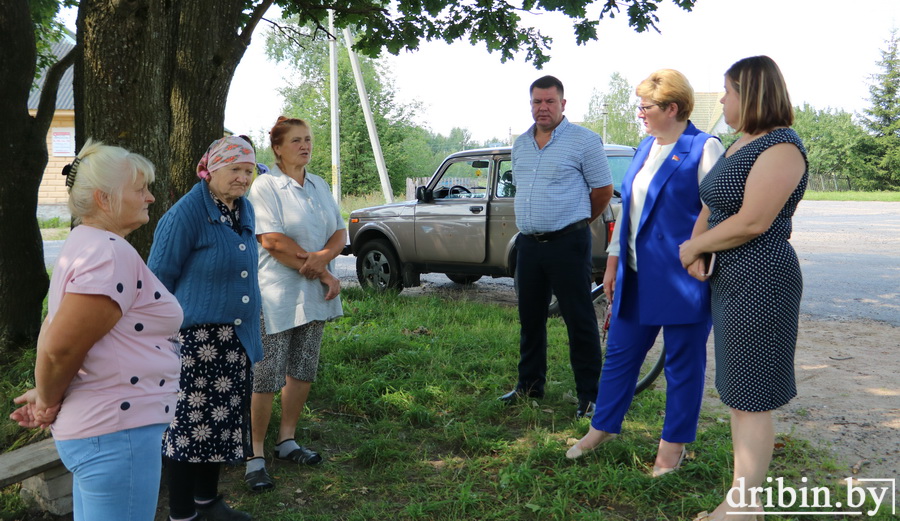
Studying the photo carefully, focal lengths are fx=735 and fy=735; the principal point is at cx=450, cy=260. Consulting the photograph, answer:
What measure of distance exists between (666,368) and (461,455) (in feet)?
4.28

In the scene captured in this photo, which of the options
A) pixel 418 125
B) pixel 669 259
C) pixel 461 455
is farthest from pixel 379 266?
pixel 418 125

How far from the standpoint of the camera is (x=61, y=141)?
2717cm

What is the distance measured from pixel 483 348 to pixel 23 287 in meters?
3.76

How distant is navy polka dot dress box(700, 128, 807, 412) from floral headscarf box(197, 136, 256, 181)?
83.5 inches

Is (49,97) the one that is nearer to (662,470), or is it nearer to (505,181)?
(505,181)

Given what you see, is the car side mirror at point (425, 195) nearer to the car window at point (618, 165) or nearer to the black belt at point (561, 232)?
the car window at point (618, 165)

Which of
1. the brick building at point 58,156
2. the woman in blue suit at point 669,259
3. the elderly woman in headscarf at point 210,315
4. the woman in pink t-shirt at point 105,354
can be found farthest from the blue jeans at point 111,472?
the brick building at point 58,156

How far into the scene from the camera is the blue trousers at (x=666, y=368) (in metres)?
3.77

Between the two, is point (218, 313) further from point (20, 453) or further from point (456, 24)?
point (456, 24)

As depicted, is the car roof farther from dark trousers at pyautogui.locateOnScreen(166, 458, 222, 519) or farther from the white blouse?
dark trousers at pyautogui.locateOnScreen(166, 458, 222, 519)

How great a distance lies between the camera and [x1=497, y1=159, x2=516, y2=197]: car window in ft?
29.0

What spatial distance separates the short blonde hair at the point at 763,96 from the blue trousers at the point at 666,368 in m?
1.11

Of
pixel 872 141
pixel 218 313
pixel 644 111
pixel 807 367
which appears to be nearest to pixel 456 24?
pixel 644 111

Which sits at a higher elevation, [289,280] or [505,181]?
[505,181]
